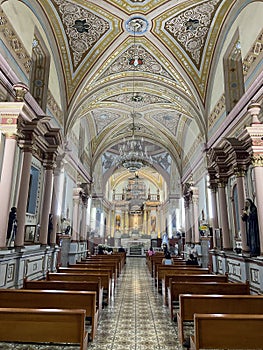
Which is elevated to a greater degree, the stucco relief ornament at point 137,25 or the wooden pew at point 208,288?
the stucco relief ornament at point 137,25

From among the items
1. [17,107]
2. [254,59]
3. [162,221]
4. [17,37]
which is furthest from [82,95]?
[162,221]

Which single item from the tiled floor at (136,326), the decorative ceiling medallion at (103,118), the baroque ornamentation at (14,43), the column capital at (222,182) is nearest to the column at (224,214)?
the column capital at (222,182)

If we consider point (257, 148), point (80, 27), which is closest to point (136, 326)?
point (257, 148)

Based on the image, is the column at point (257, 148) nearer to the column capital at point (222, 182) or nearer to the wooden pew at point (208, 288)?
the wooden pew at point (208, 288)

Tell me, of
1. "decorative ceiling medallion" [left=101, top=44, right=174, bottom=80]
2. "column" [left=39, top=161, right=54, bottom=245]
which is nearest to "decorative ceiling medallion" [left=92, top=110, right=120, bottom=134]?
"decorative ceiling medallion" [left=101, top=44, right=174, bottom=80]

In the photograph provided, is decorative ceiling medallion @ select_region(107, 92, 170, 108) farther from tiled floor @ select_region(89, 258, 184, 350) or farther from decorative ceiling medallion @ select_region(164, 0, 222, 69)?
tiled floor @ select_region(89, 258, 184, 350)

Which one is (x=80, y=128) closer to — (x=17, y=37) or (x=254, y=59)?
(x=17, y=37)

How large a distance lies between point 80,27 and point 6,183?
586 centimetres

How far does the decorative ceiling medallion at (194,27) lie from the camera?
8062 millimetres

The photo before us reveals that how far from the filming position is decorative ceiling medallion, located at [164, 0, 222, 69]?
806 cm

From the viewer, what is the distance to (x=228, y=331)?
233cm

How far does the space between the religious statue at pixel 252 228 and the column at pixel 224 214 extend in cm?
181

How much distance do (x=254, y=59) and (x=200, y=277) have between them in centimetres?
530

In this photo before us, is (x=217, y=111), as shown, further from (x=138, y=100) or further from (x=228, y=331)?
(x=228, y=331)
